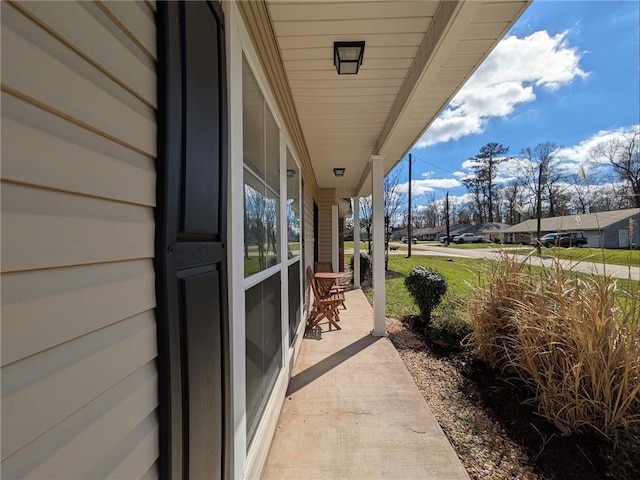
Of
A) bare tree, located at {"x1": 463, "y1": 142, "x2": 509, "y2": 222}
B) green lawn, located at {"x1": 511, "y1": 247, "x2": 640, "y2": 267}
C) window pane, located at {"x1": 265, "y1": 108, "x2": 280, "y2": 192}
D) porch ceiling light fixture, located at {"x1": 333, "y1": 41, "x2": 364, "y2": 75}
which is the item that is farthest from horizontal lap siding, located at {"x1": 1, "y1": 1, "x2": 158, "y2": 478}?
bare tree, located at {"x1": 463, "y1": 142, "x2": 509, "y2": 222}

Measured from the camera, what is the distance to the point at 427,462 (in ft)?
6.49

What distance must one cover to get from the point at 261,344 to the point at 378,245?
2925 millimetres

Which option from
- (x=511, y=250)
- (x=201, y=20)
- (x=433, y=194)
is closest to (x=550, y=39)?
(x=511, y=250)

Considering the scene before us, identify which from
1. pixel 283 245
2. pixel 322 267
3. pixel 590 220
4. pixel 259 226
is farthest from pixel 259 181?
pixel 322 267

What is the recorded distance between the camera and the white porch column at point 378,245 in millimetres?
4492

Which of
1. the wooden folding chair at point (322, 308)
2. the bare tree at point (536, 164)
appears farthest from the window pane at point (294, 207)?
the bare tree at point (536, 164)

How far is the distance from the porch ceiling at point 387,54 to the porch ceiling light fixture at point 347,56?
53 mm

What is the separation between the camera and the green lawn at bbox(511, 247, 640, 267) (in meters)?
2.25

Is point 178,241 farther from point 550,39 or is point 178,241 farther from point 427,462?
point 550,39

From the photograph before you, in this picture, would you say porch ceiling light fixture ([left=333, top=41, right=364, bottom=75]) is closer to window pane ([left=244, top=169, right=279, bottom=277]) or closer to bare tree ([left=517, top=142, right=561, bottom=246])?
window pane ([left=244, top=169, right=279, bottom=277])

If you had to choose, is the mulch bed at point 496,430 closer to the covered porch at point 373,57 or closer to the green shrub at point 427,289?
the green shrub at point 427,289

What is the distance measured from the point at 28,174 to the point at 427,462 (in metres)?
2.43

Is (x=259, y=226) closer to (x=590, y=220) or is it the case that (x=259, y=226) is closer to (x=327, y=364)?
(x=327, y=364)

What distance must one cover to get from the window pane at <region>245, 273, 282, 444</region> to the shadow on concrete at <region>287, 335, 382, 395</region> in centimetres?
48
